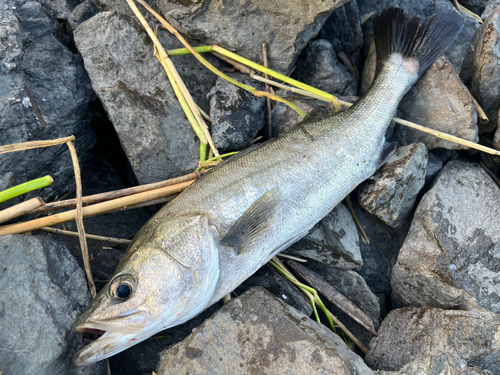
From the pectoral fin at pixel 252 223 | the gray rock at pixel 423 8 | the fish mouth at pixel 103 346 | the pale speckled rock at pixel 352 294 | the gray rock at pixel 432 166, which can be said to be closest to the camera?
the fish mouth at pixel 103 346

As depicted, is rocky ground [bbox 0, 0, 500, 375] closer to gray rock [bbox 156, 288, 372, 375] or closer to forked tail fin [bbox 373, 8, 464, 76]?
gray rock [bbox 156, 288, 372, 375]

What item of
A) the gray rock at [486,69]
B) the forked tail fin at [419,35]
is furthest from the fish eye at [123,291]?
the gray rock at [486,69]

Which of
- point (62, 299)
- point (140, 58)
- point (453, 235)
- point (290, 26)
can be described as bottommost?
point (62, 299)

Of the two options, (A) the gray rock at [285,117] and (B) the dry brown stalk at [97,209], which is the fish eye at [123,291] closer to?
(B) the dry brown stalk at [97,209]

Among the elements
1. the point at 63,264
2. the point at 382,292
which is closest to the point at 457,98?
the point at 382,292

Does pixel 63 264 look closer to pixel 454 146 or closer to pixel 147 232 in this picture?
pixel 147 232

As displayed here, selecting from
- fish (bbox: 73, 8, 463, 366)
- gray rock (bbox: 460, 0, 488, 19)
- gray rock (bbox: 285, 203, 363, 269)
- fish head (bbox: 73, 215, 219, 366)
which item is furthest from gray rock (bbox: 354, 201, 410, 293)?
gray rock (bbox: 460, 0, 488, 19)

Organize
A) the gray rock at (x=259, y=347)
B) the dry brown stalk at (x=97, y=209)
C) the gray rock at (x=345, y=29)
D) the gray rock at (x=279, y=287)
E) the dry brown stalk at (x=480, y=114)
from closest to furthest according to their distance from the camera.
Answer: the gray rock at (x=259, y=347)
the dry brown stalk at (x=97, y=209)
the gray rock at (x=279, y=287)
the dry brown stalk at (x=480, y=114)
the gray rock at (x=345, y=29)
